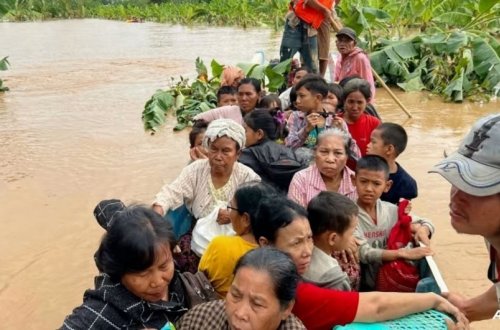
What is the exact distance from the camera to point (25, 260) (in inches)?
176

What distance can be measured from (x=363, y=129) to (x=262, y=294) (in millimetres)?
2866

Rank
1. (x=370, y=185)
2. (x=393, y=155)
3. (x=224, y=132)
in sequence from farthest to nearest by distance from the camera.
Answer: (x=393, y=155) → (x=224, y=132) → (x=370, y=185)

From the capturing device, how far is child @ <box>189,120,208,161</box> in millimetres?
3680

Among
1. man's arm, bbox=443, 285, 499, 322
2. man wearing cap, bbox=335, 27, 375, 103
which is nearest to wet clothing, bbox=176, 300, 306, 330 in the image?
man's arm, bbox=443, 285, 499, 322

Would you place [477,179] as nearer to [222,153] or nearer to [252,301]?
[252,301]

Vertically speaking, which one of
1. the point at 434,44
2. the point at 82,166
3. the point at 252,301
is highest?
the point at 252,301

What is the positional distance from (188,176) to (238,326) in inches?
64.9

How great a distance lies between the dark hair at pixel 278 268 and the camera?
1732mm

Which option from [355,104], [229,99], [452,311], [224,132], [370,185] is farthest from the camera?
[229,99]

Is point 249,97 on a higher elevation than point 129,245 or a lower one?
lower

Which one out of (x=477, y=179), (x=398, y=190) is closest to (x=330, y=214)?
(x=477, y=179)

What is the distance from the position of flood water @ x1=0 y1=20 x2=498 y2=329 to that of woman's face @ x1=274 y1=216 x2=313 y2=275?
6.23 ft

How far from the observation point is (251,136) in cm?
379

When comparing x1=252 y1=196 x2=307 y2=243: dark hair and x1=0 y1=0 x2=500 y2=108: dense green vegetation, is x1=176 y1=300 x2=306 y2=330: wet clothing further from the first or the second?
x1=0 y1=0 x2=500 y2=108: dense green vegetation
